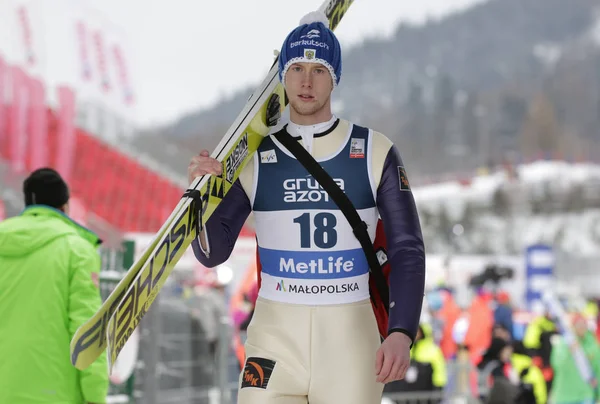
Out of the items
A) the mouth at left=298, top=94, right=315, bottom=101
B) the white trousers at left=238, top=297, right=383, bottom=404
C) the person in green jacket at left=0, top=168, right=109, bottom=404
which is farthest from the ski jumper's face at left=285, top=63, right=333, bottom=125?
the person in green jacket at left=0, top=168, right=109, bottom=404

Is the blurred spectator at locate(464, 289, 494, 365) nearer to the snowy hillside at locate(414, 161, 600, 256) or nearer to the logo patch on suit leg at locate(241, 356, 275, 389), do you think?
the logo patch on suit leg at locate(241, 356, 275, 389)

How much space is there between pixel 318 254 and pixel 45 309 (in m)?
1.59

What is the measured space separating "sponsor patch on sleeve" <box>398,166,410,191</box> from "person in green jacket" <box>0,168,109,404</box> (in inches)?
66.6

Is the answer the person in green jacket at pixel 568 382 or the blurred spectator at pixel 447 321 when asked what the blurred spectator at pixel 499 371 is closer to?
the person in green jacket at pixel 568 382

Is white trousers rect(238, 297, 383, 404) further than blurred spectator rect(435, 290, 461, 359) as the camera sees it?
No

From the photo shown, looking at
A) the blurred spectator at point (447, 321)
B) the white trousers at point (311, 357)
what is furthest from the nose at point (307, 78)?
the blurred spectator at point (447, 321)

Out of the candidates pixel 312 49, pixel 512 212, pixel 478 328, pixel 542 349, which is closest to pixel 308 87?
pixel 312 49

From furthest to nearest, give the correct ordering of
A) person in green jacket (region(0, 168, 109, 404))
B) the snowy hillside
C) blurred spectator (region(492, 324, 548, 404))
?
the snowy hillside → blurred spectator (region(492, 324, 548, 404)) → person in green jacket (region(0, 168, 109, 404))

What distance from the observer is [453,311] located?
52.5 ft

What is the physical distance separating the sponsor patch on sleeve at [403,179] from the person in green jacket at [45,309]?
169cm

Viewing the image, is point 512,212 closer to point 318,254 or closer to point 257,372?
point 318,254

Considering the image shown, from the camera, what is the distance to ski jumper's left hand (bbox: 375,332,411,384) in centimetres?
351

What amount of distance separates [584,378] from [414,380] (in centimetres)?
257

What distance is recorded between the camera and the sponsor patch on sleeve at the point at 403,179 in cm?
385
